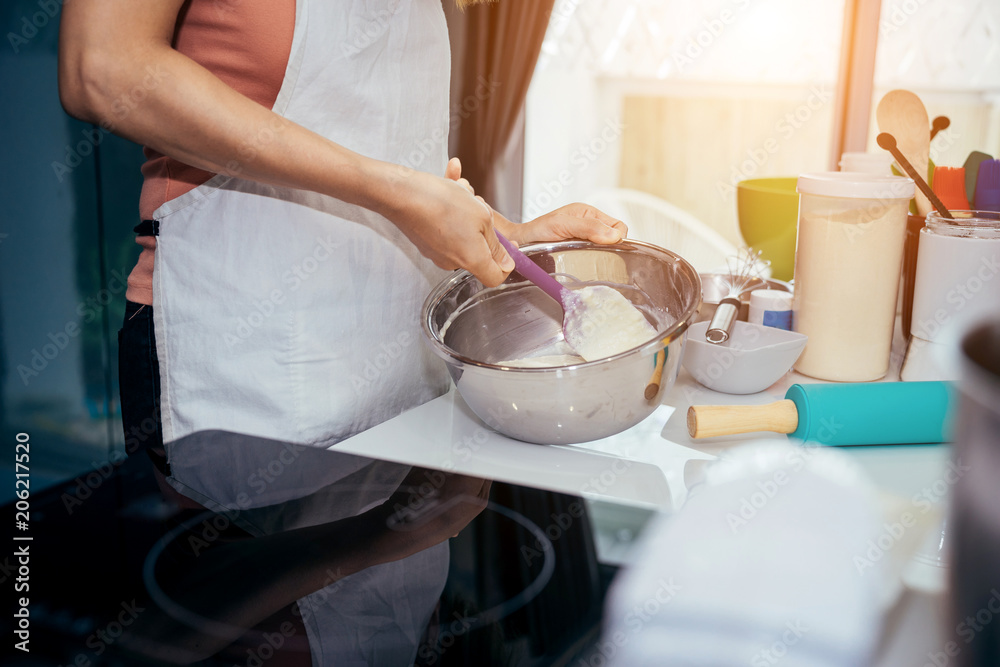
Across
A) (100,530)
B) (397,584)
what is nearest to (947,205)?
(397,584)

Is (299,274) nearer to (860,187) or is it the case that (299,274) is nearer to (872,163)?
(860,187)

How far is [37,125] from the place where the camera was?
1764 millimetres

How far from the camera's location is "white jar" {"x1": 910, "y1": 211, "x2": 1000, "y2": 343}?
85cm

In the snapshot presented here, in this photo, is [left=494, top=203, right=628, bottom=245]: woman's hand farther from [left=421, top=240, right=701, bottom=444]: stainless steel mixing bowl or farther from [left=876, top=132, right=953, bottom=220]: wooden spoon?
[left=876, top=132, right=953, bottom=220]: wooden spoon

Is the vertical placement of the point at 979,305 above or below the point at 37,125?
below

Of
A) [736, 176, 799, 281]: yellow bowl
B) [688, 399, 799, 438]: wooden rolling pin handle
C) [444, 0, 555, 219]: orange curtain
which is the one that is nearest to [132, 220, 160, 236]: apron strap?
[688, 399, 799, 438]: wooden rolling pin handle

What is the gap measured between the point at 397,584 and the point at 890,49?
15.2 ft

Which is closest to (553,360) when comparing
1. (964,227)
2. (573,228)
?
(573,228)

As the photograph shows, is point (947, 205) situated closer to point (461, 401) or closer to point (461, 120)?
point (461, 401)

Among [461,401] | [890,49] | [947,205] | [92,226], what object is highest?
[890,49]

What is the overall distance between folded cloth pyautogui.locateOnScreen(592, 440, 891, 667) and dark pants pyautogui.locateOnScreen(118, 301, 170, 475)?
661 mm

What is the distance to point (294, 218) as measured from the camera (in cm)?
87

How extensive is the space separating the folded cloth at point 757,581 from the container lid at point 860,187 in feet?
1.30

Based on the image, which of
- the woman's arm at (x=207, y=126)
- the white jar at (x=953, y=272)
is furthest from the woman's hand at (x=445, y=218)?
the white jar at (x=953, y=272)
